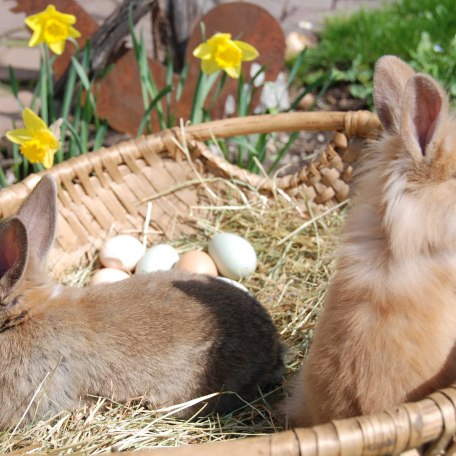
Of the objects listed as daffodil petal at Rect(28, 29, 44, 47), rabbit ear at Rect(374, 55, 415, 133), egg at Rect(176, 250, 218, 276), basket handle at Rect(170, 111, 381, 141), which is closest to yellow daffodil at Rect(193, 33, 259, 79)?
basket handle at Rect(170, 111, 381, 141)

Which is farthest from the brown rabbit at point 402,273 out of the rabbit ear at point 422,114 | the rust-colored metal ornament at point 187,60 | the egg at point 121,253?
the rust-colored metal ornament at point 187,60

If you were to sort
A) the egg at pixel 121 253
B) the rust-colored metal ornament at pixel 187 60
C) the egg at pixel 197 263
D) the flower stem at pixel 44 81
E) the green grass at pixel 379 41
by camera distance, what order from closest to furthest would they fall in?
1. the egg at pixel 197 263
2. the egg at pixel 121 253
3. the flower stem at pixel 44 81
4. the rust-colored metal ornament at pixel 187 60
5. the green grass at pixel 379 41

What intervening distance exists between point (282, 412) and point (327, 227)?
1.34 meters

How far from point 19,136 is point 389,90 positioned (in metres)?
1.93

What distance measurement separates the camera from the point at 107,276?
355 centimetres

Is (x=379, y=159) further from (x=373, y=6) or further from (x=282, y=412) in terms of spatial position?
(x=373, y=6)

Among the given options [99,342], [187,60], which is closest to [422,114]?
[99,342]

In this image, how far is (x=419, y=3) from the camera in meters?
6.26

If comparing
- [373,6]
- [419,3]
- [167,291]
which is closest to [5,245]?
[167,291]

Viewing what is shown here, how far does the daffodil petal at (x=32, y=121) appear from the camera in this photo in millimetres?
3537

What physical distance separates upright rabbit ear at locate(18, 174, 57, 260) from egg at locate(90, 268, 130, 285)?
2.10 feet

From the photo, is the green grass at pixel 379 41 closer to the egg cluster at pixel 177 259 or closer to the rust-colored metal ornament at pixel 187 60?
the rust-colored metal ornament at pixel 187 60

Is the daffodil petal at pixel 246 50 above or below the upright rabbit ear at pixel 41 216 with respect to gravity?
above

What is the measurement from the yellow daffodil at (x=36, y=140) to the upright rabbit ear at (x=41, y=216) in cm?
70
